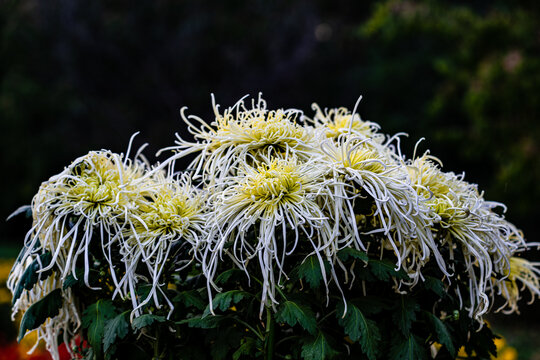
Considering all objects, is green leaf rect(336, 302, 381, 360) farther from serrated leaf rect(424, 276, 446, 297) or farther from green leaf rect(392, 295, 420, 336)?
serrated leaf rect(424, 276, 446, 297)

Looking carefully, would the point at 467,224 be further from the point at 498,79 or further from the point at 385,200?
the point at 498,79

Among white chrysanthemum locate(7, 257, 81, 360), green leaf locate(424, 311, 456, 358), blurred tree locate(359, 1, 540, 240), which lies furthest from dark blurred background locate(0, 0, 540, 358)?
green leaf locate(424, 311, 456, 358)

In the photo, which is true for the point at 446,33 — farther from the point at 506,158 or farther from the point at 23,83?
the point at 23,83

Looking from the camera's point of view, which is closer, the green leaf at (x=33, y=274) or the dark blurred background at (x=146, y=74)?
the green leaf at (x=33, y=274)

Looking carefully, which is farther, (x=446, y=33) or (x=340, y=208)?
(x=446, y=33)

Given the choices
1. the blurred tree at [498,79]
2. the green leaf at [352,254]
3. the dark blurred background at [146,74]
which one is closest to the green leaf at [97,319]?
the green leaf at [352,254]

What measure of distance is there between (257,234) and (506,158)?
5.58m

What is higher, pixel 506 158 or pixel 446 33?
pixel 446 33

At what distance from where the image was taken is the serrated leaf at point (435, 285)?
1475 millimetres

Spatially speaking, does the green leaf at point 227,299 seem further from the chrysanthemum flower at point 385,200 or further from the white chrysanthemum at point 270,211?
the chrysanthemum flower at point 385,200

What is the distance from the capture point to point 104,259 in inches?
64.2

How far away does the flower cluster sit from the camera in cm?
144

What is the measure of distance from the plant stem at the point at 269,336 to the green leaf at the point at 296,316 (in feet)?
0.21

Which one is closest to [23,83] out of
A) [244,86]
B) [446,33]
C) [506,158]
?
[244,86]
